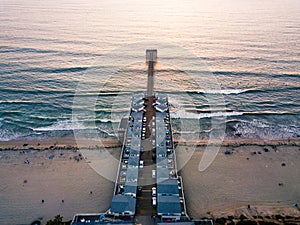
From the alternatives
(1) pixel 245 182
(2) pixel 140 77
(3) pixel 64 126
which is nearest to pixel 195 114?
(1) pixel 245 182

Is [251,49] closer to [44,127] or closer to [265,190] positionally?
[265,190]

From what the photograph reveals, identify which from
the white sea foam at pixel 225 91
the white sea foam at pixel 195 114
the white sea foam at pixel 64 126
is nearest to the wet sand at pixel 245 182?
the white sea foam at pixel 195 114

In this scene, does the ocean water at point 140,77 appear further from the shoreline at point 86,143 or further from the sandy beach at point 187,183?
the sandy beach at point 187,183

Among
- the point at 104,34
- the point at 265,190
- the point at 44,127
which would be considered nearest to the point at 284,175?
the point at 265,190

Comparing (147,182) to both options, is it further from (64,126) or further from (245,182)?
(64,126)

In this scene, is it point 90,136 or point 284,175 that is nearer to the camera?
point 284,175

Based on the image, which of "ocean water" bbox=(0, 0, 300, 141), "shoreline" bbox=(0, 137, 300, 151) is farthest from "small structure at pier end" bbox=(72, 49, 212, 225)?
"ocean water" bbox=(0, 0, 300, 141)
